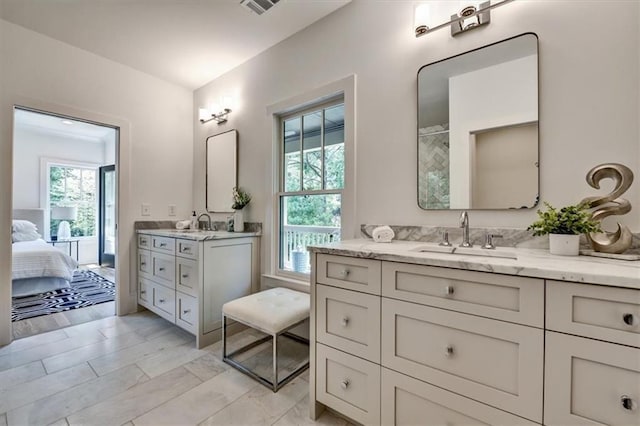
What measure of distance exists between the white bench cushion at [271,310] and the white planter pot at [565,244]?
4.68 ft

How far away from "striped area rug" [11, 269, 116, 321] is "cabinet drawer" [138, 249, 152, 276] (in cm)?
91

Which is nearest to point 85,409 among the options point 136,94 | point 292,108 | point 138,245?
point 138,245

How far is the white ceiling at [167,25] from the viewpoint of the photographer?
2109 mm

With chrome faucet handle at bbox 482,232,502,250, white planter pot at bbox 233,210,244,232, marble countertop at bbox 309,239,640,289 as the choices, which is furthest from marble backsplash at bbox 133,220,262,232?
chrome faucet handle at bbox 482,232,502,250

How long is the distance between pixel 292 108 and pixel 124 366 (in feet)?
7.76

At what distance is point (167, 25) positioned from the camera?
91.7 inches

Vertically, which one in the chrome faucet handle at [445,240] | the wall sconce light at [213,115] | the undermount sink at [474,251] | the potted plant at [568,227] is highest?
the wall sconce light at [213,115]

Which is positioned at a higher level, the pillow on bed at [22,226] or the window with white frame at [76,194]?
the window with white frame at [76,194]

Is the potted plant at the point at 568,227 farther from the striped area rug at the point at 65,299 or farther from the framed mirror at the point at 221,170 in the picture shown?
the striped area rug at the point at 65,299

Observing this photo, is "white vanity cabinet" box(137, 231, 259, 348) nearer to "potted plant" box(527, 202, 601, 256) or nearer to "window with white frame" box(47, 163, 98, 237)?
"potted plant" box(527, 202, 601, 256)

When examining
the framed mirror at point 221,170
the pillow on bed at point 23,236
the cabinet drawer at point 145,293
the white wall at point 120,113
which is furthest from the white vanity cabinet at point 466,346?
the pillow on bed at point 23,236

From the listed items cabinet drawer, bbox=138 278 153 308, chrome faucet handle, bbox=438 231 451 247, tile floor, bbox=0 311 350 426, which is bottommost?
tile floor, bbox=0 311 350 426

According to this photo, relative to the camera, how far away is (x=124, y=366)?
1934 millimetres

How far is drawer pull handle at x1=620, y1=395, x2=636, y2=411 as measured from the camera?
783mm
